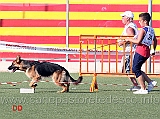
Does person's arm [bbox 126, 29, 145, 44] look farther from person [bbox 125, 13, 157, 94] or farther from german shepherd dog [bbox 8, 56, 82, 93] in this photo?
german shepherd dog [bbox 8, 56, 82, 93]

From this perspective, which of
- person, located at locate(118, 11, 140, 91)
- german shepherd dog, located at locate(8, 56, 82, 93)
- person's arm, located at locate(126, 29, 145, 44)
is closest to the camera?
person's arm, located at locate(126, 29, 145, 44)

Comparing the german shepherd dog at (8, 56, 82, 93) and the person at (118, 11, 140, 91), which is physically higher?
the person at (118, 11, 140, 91)

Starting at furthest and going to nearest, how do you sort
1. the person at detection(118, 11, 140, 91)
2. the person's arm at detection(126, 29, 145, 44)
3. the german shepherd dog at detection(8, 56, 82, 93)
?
1. the person at detection(118, 11, 140, 91)
2. the german shepherd dog at detection(8, 56, 82, 93)
3. the person's arm at detection(126, 29, 145, 44)

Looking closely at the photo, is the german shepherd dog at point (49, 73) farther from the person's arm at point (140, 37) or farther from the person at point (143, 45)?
the person's arm at point (140, 37)

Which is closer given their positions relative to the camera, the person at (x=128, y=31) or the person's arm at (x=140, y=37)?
the person's arm at (x=140, y=37)

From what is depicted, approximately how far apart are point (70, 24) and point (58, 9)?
1.54 ft

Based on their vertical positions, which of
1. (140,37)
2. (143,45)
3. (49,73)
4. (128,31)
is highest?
(128,31)

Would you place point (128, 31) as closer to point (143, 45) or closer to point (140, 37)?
point (143, 45)

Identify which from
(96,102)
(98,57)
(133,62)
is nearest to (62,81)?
(133,62)

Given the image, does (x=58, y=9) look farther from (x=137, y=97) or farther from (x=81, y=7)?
(x=137, y=97)

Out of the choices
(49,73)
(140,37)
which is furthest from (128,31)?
(49,73)

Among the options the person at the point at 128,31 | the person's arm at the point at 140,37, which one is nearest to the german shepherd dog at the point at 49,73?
the person at the point at 128,31

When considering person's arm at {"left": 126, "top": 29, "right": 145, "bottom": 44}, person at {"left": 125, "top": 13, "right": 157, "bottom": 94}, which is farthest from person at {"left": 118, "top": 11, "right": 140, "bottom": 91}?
person's arm at {"left": 126, "top": 29, "right": 145, "bottom": 44}

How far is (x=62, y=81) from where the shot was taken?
1306 cm
